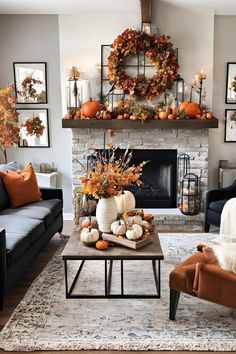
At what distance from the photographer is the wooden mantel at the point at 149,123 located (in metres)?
5.07

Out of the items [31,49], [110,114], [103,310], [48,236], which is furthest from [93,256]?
[31,49]

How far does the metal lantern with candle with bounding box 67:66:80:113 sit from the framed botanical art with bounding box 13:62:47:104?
410mm

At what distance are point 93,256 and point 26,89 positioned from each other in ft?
10.8

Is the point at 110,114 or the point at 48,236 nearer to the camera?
the point at 48,236

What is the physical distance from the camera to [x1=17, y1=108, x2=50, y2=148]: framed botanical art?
18.1 feet

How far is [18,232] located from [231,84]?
11.8 ft

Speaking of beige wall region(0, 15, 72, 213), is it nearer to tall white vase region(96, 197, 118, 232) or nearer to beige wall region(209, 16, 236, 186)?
beige wall region(209, 16, 236, 186)

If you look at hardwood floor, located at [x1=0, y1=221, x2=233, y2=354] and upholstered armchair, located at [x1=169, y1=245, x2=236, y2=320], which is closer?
upholstered armchair, located at [x1=169, y1=245, x2=236, y2=320]

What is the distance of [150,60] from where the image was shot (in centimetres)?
517

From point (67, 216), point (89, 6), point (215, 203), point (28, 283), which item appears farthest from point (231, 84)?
point (28, 283)

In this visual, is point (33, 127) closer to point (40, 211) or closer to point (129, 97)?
point (129, 97)

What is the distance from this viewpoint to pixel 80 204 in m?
4.51

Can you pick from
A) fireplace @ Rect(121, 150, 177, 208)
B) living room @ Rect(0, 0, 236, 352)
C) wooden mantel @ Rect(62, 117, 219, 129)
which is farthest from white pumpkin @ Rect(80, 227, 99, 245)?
fireplace @ Rect(121, 150, 177, 208)

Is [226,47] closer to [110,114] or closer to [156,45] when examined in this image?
[156,45]
